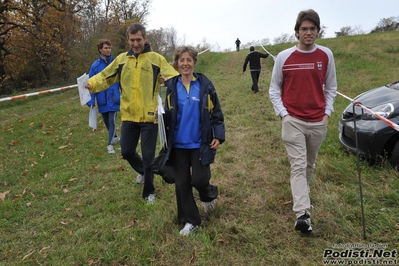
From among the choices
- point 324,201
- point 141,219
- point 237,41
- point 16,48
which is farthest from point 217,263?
point 237,41

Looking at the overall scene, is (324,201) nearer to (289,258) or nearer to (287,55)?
(289,258)

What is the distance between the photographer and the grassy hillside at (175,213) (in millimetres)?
3068

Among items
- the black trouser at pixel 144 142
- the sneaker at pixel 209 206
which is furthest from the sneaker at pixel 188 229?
the black trouser at pixel 144 142

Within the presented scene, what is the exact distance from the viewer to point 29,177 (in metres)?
5.52

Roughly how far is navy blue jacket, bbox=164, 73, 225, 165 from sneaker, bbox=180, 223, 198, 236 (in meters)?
0.73

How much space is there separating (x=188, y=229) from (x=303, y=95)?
1805 millimetres

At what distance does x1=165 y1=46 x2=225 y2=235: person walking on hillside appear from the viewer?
10.3ft

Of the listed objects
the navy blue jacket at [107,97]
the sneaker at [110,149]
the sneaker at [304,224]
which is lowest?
the sneaker at [110,149]

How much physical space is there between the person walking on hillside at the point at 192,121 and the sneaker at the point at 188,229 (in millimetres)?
443

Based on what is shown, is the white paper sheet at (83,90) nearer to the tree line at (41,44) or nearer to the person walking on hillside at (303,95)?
the person walking on hillside at (303,95)

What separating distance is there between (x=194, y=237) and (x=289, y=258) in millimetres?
941

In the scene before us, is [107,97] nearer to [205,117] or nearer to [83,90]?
[83,90]

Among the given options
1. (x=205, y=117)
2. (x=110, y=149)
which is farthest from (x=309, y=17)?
(x=110, y=149)

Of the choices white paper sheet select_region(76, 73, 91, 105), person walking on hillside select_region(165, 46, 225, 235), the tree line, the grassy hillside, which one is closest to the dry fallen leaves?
the grassy hillside
